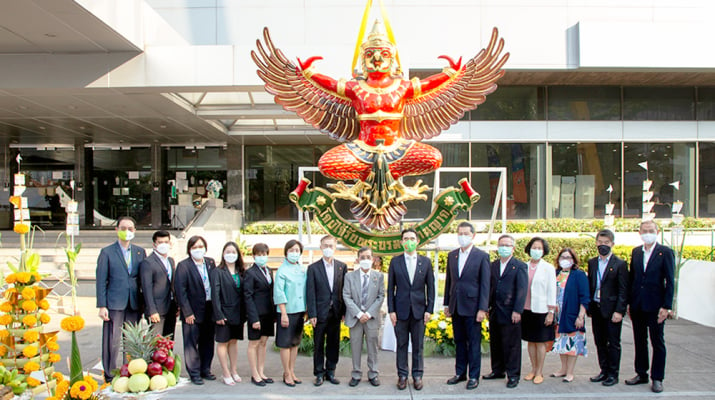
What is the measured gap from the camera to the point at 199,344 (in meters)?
5.35

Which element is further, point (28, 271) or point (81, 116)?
point (81, 116)

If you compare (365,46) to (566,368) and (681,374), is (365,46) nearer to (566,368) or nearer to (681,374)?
(566,368)

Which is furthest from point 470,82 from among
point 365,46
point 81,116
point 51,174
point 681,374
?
point 51,174

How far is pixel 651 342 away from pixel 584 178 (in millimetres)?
13086

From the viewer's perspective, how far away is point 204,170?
780 inches

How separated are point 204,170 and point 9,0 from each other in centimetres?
1253

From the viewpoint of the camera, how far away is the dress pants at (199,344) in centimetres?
517

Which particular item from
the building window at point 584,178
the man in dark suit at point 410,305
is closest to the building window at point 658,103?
the building window at point 584,178

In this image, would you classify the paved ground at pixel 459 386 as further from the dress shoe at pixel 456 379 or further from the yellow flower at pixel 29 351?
the yellow flower at pixel 29 351

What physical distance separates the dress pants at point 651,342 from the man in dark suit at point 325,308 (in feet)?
10.0

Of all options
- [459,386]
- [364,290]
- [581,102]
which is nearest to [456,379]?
[459,386]

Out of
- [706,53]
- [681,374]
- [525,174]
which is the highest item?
[706,53]

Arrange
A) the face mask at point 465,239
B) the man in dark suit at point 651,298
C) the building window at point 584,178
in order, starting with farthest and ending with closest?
the building window at point 584,178
the face mask at point 465,239
the man in dark suit at point 651,298

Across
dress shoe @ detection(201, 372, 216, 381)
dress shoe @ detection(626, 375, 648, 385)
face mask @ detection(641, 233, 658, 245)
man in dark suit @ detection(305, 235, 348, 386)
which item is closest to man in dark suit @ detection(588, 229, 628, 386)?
dress shoe @ detection(626, 375, 648, 385)
